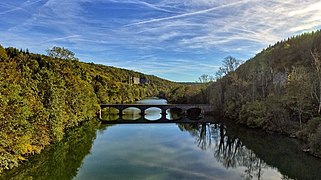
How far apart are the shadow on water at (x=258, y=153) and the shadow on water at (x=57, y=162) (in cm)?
1171

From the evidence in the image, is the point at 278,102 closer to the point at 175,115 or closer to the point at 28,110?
the point at 28,110

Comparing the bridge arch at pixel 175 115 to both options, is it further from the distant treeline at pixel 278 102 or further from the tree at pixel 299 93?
the tree at pixel 299 93

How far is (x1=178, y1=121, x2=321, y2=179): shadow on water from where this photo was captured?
22328 millimetres

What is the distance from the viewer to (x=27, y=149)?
24016 millimetres

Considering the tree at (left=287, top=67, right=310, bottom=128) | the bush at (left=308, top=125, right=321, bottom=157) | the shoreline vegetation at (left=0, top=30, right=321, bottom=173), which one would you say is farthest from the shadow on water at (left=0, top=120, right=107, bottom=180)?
the tree at (left=287, top=67, right=310, bottom=128)

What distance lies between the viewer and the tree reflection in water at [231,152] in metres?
23.0

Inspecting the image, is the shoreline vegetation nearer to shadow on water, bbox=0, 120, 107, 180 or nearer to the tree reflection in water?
shadow on water, bbox=0, 120, 107, 180

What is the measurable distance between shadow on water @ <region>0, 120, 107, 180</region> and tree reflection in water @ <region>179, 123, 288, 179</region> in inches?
460

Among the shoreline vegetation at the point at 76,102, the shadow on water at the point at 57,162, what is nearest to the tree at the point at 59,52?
the shoreline vegetation at the point at 76,102

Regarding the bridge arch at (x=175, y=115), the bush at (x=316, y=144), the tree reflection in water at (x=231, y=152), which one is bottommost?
the tree reflection in water at (x=231, y=152)

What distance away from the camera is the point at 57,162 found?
79.5 ft

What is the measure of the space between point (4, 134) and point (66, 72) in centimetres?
2988

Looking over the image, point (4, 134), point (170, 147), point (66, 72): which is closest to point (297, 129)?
point (170, 147)

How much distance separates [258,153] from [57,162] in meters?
17.9
